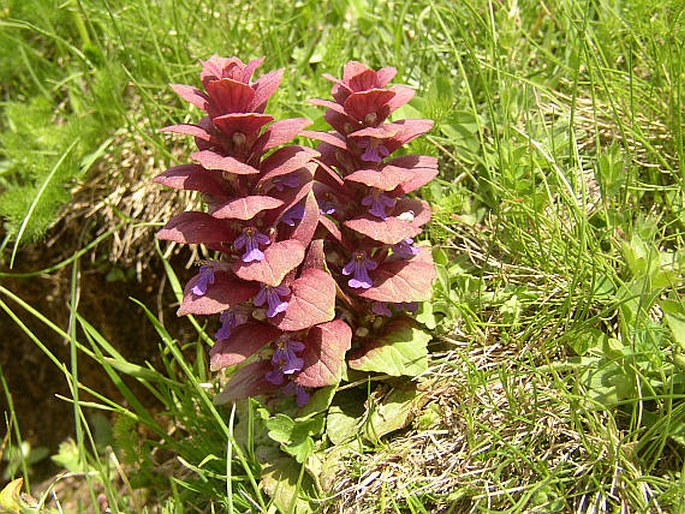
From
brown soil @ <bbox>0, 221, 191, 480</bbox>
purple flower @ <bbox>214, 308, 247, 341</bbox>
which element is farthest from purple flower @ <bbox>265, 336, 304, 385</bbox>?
brown soil @ <bbox>0, 221, 191, 480</bbox>

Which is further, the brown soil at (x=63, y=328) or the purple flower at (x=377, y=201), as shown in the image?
the brown soil at (x=63, y=328)

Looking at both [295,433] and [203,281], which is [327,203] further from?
[295,433]

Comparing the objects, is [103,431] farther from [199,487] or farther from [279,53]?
[279,53]

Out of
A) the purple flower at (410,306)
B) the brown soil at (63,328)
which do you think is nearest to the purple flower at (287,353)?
the purple flower at (410,306)

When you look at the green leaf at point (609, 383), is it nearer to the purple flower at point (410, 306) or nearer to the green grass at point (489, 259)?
the green grass at point (489, 259)

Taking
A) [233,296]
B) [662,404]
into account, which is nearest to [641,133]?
[662,404]

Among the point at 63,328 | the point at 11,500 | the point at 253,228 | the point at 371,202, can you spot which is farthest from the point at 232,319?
the point at 63,328
